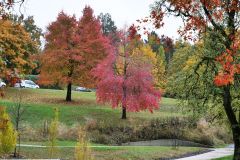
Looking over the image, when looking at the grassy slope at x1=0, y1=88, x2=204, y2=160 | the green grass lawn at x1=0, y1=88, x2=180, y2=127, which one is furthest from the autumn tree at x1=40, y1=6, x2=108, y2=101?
the grassy slope at x1=0, y1=88, x2=204, y2=160

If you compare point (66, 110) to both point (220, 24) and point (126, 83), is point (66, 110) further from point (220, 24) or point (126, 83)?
point (220, 24)

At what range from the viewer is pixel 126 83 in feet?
128

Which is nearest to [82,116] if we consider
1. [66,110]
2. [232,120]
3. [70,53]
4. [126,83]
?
[66,110]

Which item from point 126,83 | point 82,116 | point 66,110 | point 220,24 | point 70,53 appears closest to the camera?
point 220,24

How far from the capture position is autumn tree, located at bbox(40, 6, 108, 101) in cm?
4194

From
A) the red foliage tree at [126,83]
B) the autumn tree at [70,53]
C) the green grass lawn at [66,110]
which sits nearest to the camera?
the green grass lawn at [66,110]

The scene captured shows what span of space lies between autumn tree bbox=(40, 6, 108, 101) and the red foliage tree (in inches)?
105

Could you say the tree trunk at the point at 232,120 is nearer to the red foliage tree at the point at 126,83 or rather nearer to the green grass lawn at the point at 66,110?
the green grass lawn at the point at 66,110

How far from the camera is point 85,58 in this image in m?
42.7

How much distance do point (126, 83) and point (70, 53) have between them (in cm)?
660

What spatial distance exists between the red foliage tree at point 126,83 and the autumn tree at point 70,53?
267 centimetres

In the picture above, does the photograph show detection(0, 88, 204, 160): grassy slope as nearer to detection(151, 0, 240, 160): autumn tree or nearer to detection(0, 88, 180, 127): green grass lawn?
detection(0, 88, 180, 127): green grass lawn

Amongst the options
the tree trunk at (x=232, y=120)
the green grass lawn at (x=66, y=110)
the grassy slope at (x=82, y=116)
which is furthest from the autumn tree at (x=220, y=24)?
the green grass lawn at (x=66, y=110)

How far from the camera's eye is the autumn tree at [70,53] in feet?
138
